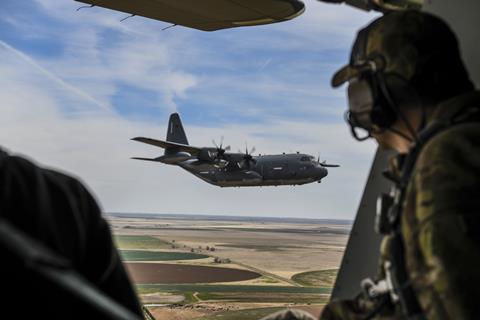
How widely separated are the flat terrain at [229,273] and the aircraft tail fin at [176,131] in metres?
7.94

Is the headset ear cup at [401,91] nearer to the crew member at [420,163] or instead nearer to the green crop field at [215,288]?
the crew member at [420,163]

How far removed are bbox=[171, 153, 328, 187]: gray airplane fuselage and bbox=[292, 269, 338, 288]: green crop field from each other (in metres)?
5.33

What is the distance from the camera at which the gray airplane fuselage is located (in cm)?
3081

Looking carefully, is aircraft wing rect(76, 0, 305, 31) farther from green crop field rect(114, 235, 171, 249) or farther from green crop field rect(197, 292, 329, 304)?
green crop field rect(114, 235, 171, 249)

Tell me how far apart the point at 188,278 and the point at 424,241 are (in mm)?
32734

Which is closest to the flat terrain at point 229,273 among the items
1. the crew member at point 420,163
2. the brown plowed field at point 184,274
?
the brown plowed field at point 184,274

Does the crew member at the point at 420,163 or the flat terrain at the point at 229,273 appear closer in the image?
the crew member at the point at 420,163

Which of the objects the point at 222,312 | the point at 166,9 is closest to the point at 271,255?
the point at 222,312

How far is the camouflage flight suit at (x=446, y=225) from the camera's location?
0.94m

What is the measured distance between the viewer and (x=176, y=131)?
137ft

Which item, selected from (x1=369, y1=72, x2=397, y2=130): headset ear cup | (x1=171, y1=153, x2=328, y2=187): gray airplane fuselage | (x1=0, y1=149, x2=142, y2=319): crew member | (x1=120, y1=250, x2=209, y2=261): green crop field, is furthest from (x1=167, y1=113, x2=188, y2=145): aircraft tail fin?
(x1=0, y1=149, x2=142, y2=319): crew member

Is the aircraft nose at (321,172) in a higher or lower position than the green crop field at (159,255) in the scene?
higher

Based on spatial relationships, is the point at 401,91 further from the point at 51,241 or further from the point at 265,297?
the point at 265,297

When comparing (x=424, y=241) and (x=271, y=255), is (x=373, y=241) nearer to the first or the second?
(x=424, y=241)
